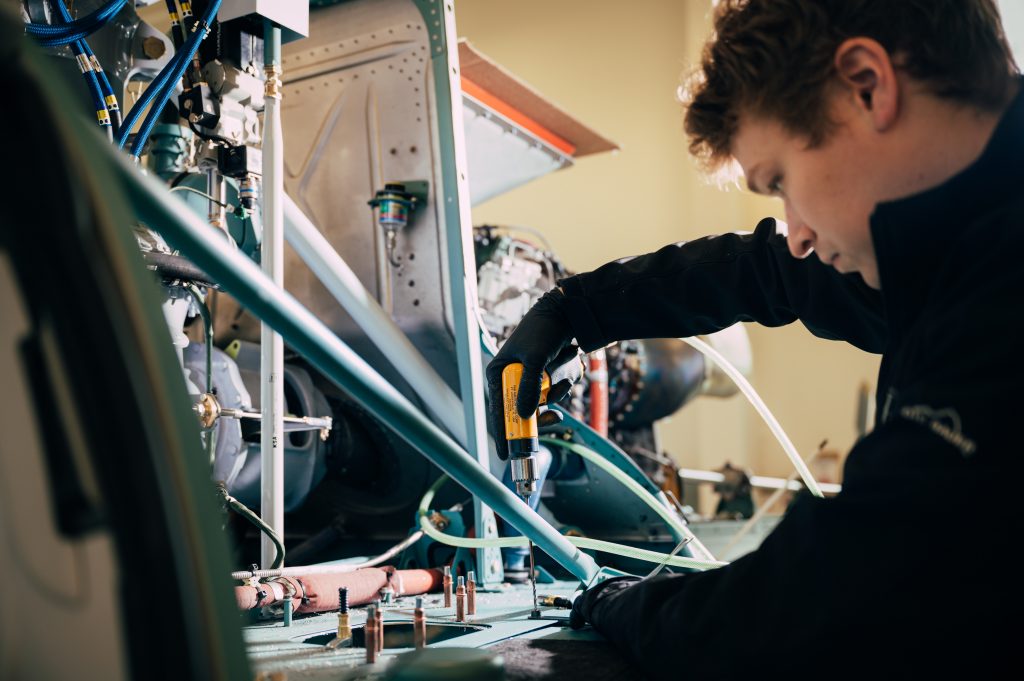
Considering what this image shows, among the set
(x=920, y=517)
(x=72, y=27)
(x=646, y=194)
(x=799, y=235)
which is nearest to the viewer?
(x=920, y=517)

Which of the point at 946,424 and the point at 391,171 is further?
the point at 391,171

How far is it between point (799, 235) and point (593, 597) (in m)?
0.57

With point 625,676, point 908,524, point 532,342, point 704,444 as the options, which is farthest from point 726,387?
point 908,524

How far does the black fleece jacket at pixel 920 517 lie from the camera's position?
0.64 m

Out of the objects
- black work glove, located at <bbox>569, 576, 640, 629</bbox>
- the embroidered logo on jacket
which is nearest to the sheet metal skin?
black work glove, located at <bbox>569, 576, 640, 629</bbox>

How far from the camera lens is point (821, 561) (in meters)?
0.72

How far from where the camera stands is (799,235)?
3.26 feet

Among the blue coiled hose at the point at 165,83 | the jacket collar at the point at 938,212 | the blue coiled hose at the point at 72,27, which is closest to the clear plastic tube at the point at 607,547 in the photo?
the jacket collar at the point at 938,212

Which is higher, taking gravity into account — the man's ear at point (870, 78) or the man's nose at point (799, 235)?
the man's ear at point (870, 78)

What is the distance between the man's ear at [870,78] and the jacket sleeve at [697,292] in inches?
22.0

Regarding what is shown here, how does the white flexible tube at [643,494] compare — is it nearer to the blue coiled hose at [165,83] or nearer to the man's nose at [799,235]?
the man's nose at [799,235]

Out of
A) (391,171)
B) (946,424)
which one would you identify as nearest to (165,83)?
(391,171)

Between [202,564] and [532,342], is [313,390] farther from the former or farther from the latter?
[202,564]

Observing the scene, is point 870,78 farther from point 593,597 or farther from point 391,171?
point 391,171
